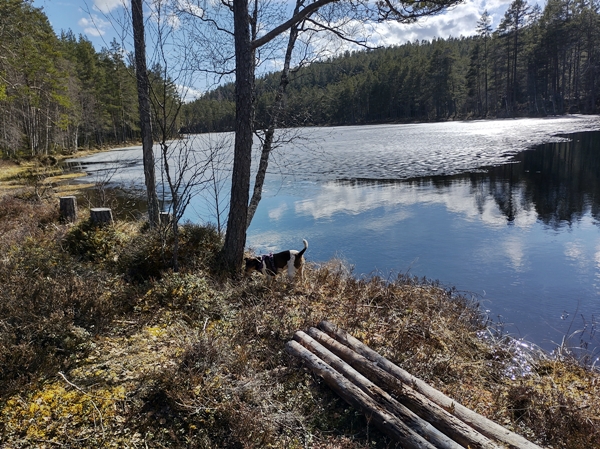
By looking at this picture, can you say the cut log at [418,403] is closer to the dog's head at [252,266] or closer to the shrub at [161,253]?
the dog's head at [252,266]

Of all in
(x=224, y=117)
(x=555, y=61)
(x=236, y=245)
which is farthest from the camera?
(x=555, y=61)

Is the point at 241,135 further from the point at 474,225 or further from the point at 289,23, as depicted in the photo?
the point at 474,225

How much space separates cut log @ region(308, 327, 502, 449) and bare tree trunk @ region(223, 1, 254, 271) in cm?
274

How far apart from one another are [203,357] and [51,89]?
34.3 metres

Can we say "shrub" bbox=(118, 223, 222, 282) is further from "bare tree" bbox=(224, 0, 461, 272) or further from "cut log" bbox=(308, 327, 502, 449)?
"cut log" bbox=(308, 327, 502, 449)

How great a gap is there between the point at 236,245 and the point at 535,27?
2842 inches

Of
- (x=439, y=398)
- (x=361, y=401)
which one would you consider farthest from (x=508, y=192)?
(x=361, y=401)

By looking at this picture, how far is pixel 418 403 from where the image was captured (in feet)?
10.6

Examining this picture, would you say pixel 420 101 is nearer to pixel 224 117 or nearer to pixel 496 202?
pixel 496 202

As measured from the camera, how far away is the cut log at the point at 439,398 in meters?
2.94

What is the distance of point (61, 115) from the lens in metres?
32.1

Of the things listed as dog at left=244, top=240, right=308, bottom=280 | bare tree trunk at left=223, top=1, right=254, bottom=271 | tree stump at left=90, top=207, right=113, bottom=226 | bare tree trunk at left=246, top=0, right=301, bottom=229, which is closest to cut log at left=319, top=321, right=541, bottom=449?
dog at left=244, top=240, right=308, bottom=280

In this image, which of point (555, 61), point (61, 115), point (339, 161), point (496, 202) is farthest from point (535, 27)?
point (61, 115)

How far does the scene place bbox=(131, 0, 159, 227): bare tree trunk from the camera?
5902mm
